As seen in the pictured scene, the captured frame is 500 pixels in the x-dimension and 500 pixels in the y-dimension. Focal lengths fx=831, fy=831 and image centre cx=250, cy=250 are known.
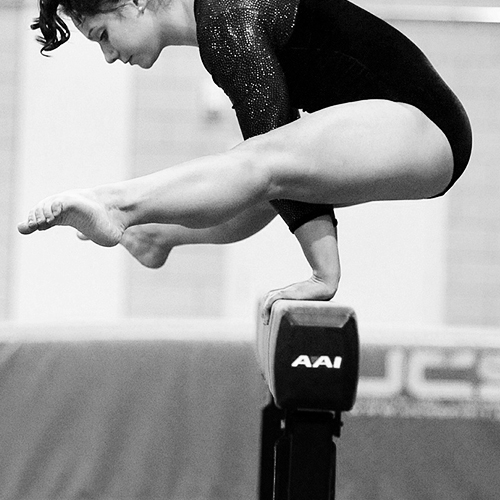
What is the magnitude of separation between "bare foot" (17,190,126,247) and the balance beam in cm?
30

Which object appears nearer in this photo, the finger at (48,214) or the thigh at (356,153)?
the finger at (48,214)

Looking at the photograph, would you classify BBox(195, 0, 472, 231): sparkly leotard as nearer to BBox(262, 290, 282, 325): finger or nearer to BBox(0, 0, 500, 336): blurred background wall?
BBox(262, 290, 282, 325): finger

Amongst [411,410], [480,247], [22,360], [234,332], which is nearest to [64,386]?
[22,360]

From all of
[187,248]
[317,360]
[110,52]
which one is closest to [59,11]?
[110,52]

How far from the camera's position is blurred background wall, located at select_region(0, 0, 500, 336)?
3.80 m

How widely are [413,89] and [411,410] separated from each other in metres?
1.09

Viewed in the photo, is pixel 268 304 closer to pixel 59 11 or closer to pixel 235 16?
pixel 235 16

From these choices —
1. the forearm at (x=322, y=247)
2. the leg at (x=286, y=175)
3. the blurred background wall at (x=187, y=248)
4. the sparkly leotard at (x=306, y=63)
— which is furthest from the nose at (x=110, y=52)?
the blurred background wall at (x=187, y=248)

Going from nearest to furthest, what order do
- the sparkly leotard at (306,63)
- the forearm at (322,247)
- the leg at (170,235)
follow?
the sparkly leotard at (306,63)
the forearm at (322,247)
the leg at (170,235)

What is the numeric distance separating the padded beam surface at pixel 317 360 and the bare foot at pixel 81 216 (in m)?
0.32

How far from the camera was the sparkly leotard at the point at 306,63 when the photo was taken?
1491mm

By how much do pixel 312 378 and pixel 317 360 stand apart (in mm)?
29

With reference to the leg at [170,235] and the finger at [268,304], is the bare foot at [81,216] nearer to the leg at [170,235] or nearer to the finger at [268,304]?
the finger at [268,304]

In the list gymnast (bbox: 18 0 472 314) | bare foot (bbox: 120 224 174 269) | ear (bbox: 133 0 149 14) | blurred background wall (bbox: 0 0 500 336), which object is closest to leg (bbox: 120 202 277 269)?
bare foot (bbox: 120 224 174 269)
